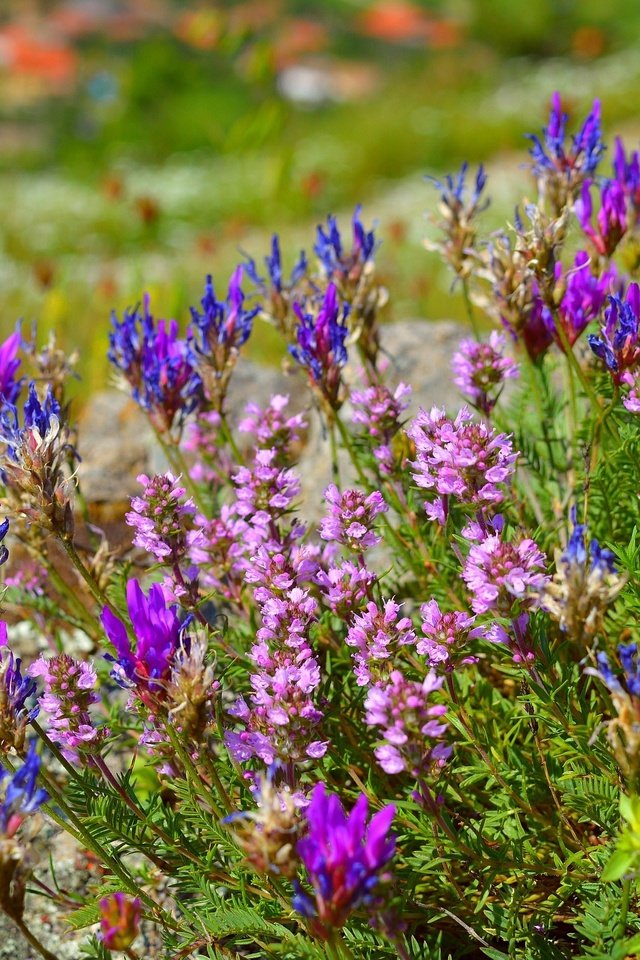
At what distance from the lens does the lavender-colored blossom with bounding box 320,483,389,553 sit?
1966mm

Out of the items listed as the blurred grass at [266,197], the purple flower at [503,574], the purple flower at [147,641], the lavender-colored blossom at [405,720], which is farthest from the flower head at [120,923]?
the blurred grass at [266,197]

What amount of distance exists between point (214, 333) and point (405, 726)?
124 centimetres

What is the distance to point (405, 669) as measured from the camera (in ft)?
6.83

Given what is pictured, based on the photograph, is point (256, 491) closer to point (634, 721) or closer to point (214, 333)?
point (214, 333)

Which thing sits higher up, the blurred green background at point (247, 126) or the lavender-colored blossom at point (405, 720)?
the blurred green background at point (247, 126)

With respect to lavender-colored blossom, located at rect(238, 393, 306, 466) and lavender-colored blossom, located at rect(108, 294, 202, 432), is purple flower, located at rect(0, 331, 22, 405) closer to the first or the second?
lavender-colored blossom, located at rect(108, 294, 202, 432)

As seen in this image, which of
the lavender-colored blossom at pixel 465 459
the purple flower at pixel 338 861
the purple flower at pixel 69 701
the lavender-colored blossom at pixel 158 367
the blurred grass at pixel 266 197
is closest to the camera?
the purple flower at pixel 338 861

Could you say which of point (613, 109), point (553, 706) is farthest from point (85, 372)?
point (613, 109)

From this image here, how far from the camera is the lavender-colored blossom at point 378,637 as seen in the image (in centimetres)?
177

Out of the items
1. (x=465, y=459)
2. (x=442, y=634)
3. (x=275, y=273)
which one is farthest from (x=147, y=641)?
(x=275, y=273)

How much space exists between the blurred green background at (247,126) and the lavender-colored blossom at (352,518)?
1.25m

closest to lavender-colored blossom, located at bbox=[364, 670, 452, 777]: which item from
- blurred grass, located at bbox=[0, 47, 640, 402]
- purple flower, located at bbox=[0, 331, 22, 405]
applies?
purple flower, located at bbox=[0, 331, 22, 405]

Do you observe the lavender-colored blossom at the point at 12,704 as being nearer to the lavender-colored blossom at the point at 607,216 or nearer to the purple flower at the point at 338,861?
the purple flower at the point at 338,861

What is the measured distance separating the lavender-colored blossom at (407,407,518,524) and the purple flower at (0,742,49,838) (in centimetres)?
86
